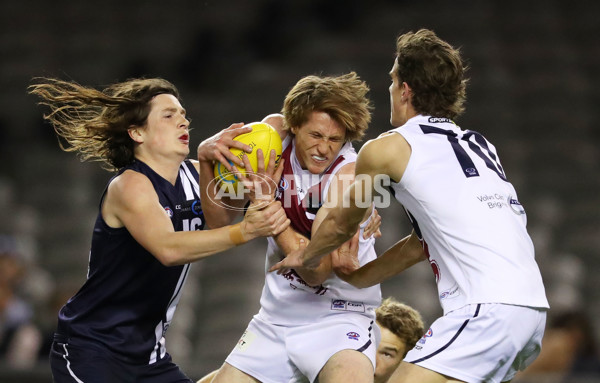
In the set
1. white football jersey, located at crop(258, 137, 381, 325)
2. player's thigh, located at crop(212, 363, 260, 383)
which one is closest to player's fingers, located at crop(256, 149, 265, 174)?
white football jersey, located at crop(258, 137, 381, 325)

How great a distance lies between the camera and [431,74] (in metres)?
4.03

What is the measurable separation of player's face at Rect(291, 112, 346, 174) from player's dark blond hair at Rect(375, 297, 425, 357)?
1.02 metres

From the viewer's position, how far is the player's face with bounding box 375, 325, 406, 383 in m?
4.98

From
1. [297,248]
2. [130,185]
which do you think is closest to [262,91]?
[297,248]

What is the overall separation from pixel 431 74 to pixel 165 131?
144cm

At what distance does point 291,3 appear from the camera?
44.6ft

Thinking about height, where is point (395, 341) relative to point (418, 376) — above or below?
below

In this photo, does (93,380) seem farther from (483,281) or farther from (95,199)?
(95,199)

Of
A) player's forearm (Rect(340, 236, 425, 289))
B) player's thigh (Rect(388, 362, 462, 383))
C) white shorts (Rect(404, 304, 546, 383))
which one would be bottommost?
player's thigh (Rect(388, 362, 462, 383))

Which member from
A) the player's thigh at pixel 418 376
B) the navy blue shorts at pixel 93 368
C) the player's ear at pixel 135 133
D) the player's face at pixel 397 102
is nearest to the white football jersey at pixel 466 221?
the player's face at pixel 397 102

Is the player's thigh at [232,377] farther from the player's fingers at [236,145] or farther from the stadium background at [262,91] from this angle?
the stadium background at [262,91]

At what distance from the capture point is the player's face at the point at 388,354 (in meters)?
4.98

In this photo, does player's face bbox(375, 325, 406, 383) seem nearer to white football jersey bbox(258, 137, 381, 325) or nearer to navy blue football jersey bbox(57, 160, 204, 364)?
white football jersey bbox(258, 137, 381, 325)

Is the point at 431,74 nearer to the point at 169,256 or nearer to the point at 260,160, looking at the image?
the point at 260,160
